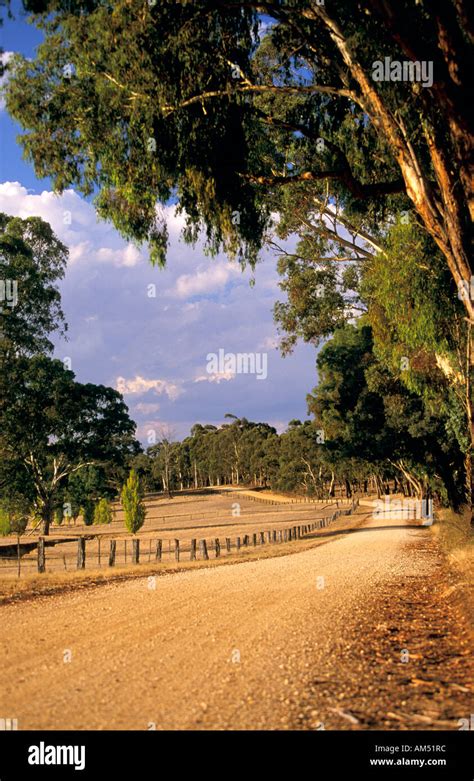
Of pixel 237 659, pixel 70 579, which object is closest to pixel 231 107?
pixel 237 659

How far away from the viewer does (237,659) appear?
22.6ft

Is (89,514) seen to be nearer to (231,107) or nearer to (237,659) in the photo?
(231,107)

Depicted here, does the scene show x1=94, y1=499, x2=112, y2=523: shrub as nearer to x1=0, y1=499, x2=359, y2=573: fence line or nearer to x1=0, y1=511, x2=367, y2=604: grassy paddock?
x1=0, y1=499, x2=359, y2=573: fence line

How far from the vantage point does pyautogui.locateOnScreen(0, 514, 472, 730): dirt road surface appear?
5.10 metres

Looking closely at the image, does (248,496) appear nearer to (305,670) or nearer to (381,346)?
(381,346)

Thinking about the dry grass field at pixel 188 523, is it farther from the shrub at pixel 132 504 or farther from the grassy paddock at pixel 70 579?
the grassy paddock at pixel 70 579

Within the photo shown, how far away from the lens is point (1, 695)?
5562mm

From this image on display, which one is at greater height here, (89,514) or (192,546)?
(192,546)

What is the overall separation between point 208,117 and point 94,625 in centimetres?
927

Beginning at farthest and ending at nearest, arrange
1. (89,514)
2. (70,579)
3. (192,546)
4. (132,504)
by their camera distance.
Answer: (89,514) < (132,504) < (192,546) < (70,579)

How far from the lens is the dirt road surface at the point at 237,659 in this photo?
510 centimetres

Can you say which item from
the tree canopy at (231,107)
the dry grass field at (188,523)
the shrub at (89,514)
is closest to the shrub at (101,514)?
the shrub at (89,514)

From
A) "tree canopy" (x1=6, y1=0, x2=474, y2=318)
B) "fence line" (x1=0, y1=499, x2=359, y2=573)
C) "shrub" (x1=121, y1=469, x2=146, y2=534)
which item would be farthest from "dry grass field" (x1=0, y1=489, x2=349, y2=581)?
"tree canopy" (x1=6, y1=0, x2=474, y2=318)
